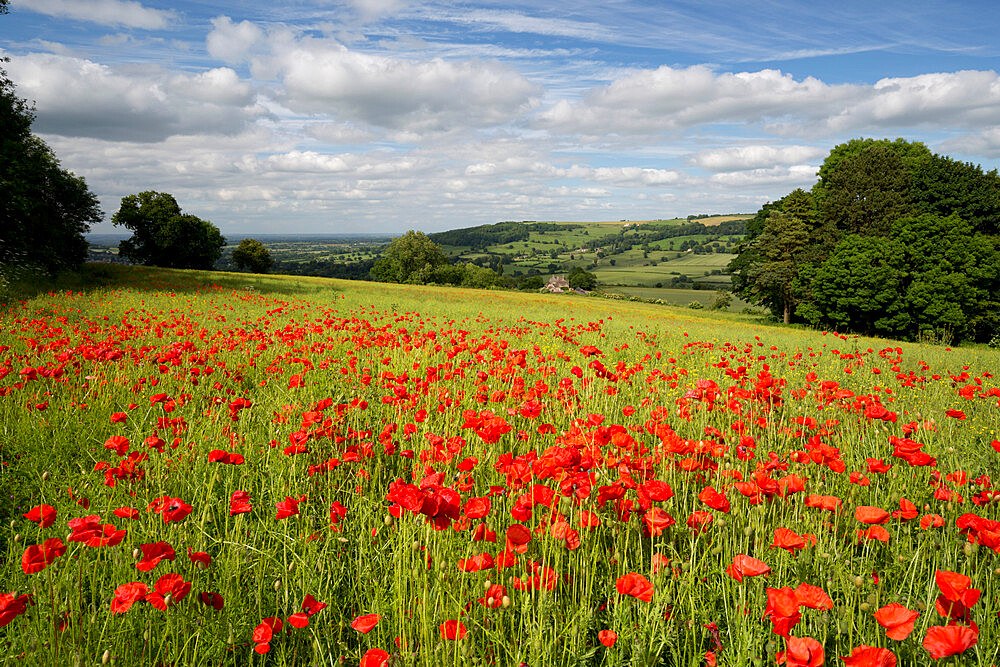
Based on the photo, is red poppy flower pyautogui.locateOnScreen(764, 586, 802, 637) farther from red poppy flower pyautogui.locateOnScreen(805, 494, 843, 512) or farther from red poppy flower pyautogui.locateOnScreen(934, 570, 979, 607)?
red poppy flower pyautogui.locateOnScreen(805, 494, 843, 512)

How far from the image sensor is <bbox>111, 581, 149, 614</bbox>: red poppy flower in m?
1.50

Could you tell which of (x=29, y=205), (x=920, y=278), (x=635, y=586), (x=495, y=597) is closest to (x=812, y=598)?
(x=635, y=586)

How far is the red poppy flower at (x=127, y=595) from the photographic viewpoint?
150cm

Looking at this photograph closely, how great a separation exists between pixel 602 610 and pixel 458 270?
292 feet

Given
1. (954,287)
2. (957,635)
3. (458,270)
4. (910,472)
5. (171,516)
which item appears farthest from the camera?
(458,270)

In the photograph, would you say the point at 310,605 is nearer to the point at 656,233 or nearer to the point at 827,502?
the point at 827,502

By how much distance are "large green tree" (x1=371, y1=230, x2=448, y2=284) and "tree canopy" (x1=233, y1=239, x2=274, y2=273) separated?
68.0ft

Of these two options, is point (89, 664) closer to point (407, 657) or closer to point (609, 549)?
point (407, 657)

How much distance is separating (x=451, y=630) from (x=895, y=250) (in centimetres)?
3674

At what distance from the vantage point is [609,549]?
2.65m

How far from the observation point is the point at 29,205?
712 inches

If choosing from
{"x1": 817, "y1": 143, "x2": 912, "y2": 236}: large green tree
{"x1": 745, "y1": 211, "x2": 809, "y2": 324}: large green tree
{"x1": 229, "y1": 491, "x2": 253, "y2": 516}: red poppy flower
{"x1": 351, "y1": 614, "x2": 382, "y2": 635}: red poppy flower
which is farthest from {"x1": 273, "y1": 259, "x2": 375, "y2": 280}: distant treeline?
{"x1": 351, "y1": 614, "x2": 382, "y2": 635}: red poppy flower

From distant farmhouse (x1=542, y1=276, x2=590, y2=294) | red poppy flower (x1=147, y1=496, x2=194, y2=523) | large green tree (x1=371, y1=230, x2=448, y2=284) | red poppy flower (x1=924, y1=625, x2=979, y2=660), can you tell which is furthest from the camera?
large green tree (x1=371, y1=230, x2=448, y2=284)

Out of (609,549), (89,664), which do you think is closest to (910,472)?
(609,549)
